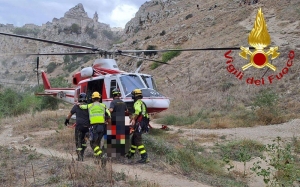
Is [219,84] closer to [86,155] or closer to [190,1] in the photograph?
[86,155]

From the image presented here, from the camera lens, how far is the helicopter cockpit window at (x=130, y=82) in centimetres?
1079

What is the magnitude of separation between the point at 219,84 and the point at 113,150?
48.6 ft

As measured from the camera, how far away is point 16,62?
79.6 metres

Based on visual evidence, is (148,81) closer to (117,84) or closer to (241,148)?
(117,84)

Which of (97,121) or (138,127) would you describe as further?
(138,127)

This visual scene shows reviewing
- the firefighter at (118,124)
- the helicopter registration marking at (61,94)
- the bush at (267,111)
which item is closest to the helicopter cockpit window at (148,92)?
the firefighter at (118,124)

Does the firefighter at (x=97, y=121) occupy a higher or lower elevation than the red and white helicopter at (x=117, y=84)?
lower

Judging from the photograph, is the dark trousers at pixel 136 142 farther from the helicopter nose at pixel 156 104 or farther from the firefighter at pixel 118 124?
the helicopter nose at pixel 156 104

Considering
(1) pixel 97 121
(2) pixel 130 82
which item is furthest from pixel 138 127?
(2) pixel 130 82

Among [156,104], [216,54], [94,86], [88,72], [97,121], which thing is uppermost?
[216,54]

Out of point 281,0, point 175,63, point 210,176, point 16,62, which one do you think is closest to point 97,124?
point 210,176

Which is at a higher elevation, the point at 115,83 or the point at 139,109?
the point at 115,83

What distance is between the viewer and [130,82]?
35.8 feet

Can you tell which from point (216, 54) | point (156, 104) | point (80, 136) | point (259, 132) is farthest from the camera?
point (216, 54)
